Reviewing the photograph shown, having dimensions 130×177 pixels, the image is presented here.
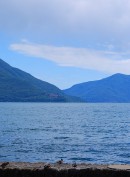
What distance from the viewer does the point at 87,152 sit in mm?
47812

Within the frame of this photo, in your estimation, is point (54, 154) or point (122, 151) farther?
point (122, 151)

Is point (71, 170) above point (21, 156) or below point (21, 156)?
above
